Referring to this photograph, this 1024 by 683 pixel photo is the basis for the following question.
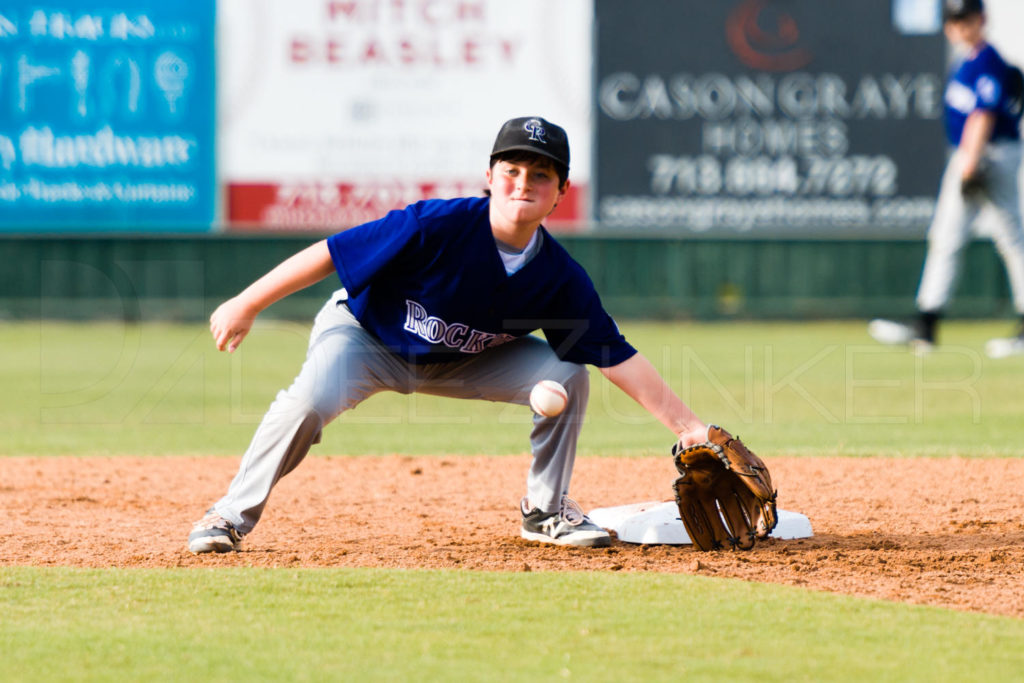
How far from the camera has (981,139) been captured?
27.1 feet

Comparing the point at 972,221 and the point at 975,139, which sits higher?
the point at 975,139

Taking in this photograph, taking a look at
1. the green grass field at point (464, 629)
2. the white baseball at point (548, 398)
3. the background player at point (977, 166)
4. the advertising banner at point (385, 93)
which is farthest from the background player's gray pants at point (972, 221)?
the advertising banner at point (385, 93)

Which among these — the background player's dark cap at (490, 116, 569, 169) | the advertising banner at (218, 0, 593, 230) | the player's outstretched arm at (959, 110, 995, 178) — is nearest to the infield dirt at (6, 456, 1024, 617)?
the background player's dark cap at (490, 116, 569, 169)

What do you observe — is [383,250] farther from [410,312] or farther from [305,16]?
[305,16]

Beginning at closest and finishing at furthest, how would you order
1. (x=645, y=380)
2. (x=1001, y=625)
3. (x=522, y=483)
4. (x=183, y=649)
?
(x=183, y=649) → (x=1001, y=625) → (x=645, y=380) → (x=522, y=483)

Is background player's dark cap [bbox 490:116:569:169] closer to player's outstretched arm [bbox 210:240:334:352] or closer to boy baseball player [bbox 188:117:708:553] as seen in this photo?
boy baseball player [bbox 188:117:708:553]

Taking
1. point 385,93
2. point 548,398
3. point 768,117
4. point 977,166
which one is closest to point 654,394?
point 548,398

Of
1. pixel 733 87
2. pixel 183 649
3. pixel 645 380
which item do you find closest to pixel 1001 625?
pixel 645 380

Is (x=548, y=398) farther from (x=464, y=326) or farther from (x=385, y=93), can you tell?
(x=385, y=93)

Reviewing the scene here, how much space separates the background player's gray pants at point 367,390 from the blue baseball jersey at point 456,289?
0.22ft

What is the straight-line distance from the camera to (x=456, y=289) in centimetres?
356

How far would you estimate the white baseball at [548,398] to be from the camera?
357 cm

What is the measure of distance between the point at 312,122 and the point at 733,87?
15.6 ft

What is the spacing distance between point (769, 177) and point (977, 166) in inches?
251
